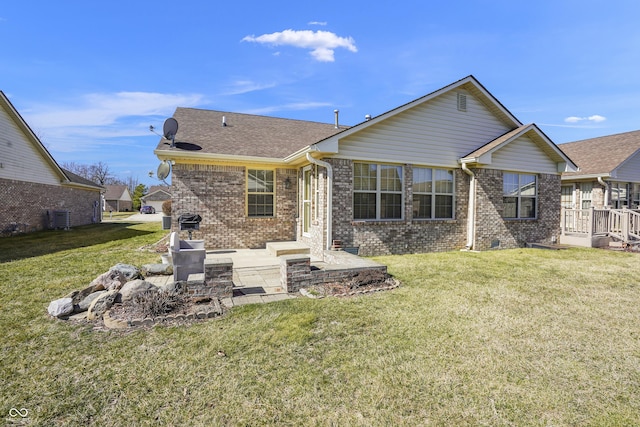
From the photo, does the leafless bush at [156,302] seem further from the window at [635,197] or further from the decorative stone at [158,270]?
the window at [635,197]

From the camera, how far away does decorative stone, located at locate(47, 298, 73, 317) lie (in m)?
4.62

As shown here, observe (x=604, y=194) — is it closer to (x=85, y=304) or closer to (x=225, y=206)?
(x=225, y=206)

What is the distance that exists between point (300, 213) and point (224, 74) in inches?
Answer: 249

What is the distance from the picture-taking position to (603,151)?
1634 cm

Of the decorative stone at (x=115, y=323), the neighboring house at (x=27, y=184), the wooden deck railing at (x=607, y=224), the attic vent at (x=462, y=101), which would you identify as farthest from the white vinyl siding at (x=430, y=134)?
the neighboring house at (x=27, y=184)

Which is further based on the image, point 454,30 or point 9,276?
point 454,30

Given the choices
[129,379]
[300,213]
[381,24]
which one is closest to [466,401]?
[129,379]

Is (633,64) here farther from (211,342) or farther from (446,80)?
(211,342)

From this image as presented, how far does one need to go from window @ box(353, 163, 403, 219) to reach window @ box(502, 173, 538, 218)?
4539 mm

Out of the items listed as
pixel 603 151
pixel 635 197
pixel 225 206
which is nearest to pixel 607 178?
pixel 603 151

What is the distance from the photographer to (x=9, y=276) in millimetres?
7137

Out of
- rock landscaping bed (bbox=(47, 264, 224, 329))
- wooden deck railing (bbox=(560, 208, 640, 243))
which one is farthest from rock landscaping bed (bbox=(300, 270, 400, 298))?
wooden deck railing (bbox=(560, 208, 640, 243))

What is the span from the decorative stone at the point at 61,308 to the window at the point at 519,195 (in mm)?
12602

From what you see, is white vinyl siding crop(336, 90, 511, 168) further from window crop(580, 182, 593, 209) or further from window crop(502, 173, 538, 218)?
window crop(580, 182, 593, 209)
